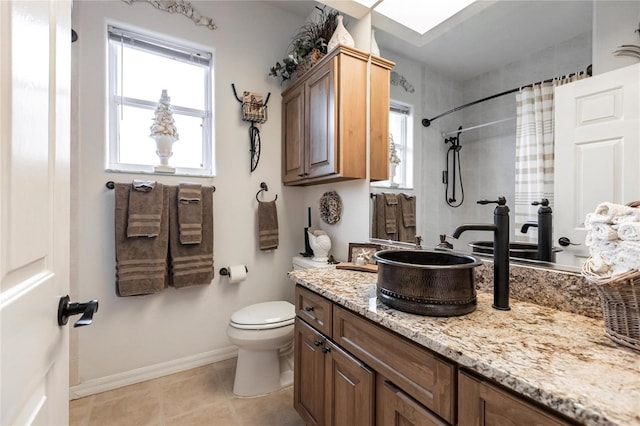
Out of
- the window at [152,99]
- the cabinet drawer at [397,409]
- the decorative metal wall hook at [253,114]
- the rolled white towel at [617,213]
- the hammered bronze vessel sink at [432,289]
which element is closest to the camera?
the rolled white towel at [617,213]

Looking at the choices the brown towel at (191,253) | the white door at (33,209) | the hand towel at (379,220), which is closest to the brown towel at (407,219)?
the hand towel at (379,220)

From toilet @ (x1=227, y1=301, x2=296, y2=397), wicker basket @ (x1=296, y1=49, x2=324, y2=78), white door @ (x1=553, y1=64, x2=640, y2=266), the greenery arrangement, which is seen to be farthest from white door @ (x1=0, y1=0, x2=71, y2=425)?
the greenery arrangement

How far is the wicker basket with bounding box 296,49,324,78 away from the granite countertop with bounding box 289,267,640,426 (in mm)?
1750

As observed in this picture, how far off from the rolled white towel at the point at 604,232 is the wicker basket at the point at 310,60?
1881 mm

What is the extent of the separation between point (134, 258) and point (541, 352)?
2.10 metres

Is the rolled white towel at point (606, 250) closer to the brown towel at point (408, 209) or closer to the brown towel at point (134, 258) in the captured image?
the brown towel at point (408, 209)

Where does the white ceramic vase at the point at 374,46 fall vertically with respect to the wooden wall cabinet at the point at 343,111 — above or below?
above

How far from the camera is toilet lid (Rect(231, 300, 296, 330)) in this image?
1.80 metres

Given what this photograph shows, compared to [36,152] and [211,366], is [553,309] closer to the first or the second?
[36,152]

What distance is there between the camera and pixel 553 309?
98cm

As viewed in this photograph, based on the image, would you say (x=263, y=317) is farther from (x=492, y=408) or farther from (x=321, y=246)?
(x=492, y=408)

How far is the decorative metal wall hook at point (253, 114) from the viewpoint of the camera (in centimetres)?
231

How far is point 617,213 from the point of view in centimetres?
Answer: 70

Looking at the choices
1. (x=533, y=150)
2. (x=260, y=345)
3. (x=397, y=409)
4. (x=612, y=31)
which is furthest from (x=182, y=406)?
(x=612, y=31)
